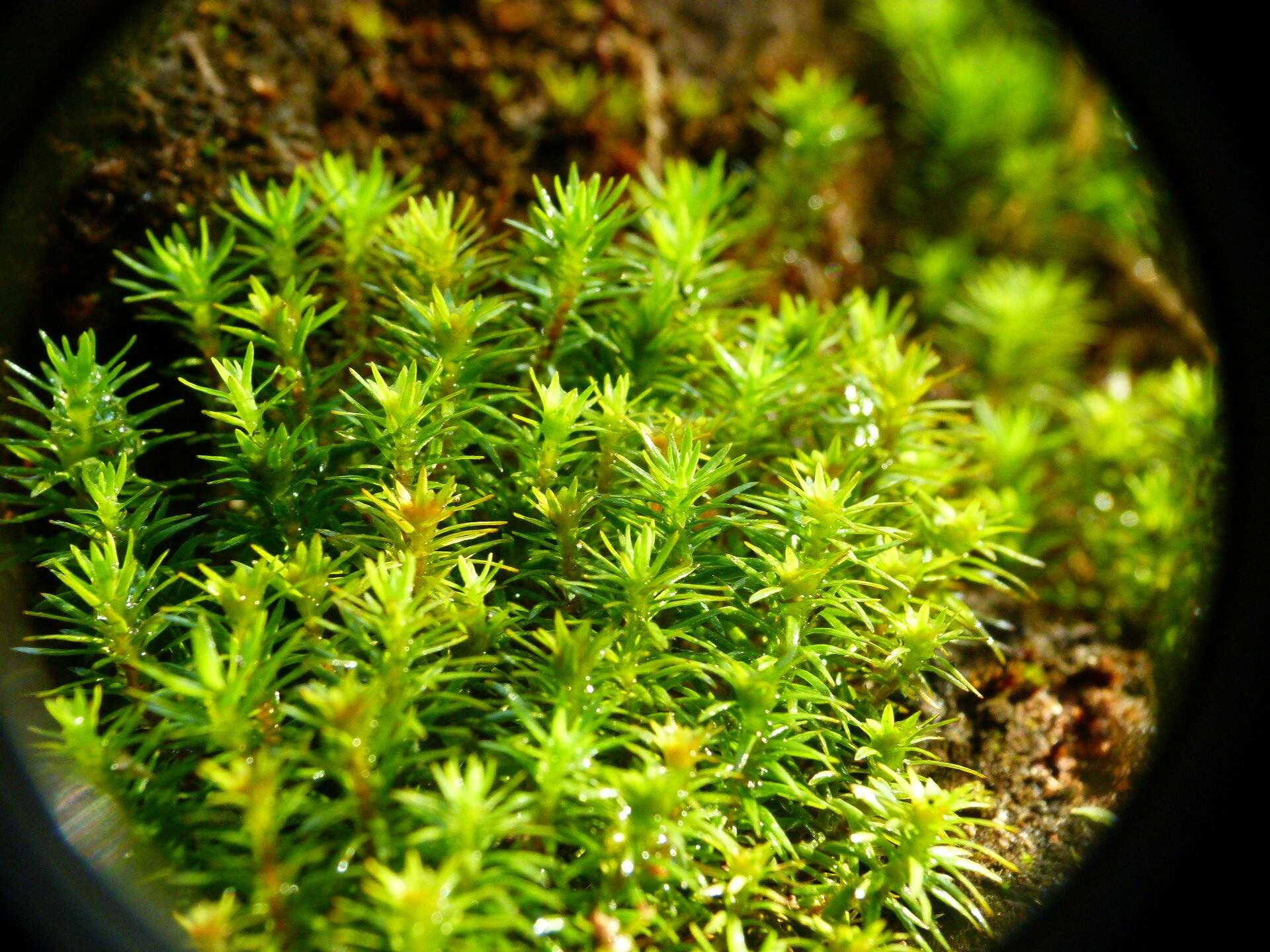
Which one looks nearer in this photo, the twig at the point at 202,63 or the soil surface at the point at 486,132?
the soil surface at the point at 486,132

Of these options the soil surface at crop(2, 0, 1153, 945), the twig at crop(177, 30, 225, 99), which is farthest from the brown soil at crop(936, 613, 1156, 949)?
the twig at crop(177, 30, 225, 99)

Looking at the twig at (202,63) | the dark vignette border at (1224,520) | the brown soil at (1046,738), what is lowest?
the brown soil at (1046,738)

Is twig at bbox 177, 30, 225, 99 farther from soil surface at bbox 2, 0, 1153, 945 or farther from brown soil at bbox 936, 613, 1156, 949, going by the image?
brown soil at bbox 936, 613, 1156, 949

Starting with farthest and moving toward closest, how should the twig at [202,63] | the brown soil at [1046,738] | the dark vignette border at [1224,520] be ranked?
the twig at [202,63]
the brown soil at [1046,738]
the dark vignette border at [1224,520]

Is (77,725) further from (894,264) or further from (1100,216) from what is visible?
(1100,216)

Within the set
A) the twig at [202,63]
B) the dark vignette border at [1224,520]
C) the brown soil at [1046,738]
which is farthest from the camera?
the twig at [202,63]

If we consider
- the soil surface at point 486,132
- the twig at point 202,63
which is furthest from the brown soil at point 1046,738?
the twig at point 202,63

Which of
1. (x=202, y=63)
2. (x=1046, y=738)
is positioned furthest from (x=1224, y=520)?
(x=202, y=63)

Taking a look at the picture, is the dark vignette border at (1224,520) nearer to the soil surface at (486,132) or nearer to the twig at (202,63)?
the soil surface at (486,132)
